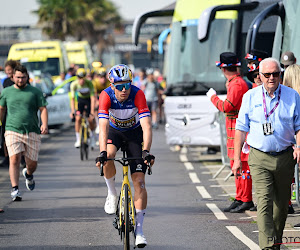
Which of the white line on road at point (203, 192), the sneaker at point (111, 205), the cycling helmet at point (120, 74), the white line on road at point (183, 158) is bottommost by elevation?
the white line on road at point (183, 158)

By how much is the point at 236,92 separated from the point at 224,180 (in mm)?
3643

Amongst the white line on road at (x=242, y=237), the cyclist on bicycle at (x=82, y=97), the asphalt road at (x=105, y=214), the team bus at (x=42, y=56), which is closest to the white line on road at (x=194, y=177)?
the asphalt road at (x=105, y=214)

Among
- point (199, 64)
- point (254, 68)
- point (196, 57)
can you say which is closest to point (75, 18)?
point (196, 57)

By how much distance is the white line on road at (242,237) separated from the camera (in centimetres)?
876

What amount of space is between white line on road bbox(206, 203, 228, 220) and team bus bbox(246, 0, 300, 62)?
267cm

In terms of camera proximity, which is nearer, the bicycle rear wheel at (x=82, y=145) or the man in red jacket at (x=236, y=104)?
the man in red jacket at (x=236, y=104)

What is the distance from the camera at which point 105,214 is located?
36.2 feet

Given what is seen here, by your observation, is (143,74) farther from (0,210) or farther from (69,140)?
(0,210)

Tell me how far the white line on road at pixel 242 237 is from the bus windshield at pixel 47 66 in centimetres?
2816

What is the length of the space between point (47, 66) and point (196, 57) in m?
20.2

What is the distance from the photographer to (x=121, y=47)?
12331 centimetres

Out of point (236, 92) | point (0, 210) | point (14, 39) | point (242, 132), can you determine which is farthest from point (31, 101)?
point (14, 39)

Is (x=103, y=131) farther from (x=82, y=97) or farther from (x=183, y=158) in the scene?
(x=82, y=97)

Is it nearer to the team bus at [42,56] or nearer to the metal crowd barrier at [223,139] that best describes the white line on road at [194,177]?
the metal crowd barrier at [223,139]
